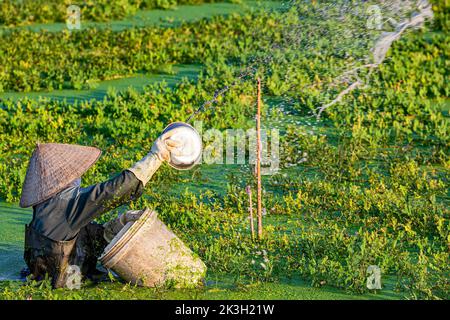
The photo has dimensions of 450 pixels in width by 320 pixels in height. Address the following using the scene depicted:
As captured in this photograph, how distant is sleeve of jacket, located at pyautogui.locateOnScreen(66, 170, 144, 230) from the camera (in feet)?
19.9

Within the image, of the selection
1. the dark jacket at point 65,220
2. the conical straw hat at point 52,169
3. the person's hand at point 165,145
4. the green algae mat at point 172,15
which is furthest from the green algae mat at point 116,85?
the person's hand at point 165,145

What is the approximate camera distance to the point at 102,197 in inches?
239

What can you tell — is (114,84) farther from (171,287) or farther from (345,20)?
(171,287)

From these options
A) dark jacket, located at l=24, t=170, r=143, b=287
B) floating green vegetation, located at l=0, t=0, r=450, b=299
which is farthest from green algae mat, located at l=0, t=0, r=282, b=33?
dark jacket, located at l=24, t=170, r=143, b=287

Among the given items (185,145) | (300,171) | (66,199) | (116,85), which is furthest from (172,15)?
(66,199)

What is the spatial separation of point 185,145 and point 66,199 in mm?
775

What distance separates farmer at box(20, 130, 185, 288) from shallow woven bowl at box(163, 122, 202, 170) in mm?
37

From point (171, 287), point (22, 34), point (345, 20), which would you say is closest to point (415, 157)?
point (345, 20)

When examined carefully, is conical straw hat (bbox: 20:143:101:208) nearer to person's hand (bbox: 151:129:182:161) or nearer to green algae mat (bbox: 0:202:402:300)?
person's hand (bbox: 151:129:182:161)

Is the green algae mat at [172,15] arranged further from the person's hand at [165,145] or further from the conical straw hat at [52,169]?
the person's hand at [165,145]

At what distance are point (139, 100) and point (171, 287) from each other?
407 centimetres

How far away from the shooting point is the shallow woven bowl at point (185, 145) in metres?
6.20

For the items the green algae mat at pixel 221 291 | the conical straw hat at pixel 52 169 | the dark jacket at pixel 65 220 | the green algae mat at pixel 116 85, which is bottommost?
the green algae mat at pixel 221 291

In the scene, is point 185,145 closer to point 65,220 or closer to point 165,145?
point 165,145
